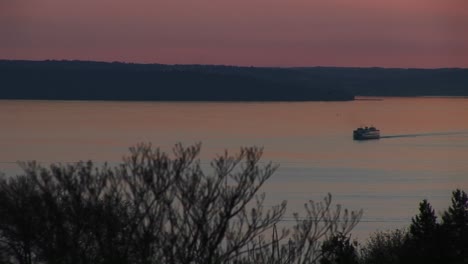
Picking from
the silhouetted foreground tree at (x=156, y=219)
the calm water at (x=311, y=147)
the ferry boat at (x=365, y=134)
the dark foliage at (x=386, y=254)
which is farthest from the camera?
the ferry boat at (x=365, y=134)

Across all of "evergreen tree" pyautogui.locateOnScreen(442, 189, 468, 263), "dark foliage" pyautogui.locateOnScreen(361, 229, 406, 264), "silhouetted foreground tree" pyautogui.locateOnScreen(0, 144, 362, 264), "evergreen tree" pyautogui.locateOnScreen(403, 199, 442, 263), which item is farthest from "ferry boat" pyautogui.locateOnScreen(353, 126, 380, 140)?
"silhouetted foreground tree" pyautogui.locateOnScreen(0, 144, 362, 264)

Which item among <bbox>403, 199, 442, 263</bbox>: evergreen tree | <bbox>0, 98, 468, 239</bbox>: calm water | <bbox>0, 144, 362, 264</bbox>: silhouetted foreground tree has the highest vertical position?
<bbox>0, 98, 468, 239</bbox>: calm water

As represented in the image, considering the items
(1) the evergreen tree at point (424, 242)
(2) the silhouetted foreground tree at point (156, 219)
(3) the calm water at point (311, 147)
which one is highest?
(3) the calm water at point (311, 147)

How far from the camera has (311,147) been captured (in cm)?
7438

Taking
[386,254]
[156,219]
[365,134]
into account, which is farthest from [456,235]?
[365,134]

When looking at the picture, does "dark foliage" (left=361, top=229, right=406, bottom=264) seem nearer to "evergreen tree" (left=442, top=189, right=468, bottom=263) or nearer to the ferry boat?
"evergreen tree" (left=442, top=189, right=468, bottom=263)

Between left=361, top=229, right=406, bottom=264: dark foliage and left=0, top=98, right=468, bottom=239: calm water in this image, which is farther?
left=0, top=98, right=468, bottom=239: calm water

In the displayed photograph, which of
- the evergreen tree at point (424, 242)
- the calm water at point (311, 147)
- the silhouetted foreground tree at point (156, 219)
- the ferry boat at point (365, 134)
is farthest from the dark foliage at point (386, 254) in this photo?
the ferry boat at point (365, 134)

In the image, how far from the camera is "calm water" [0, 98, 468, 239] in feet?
153

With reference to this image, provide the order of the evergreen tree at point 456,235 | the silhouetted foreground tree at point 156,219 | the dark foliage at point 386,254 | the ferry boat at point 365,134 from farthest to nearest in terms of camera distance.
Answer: the ferry boat at point 365,134, the dark foliage at point 386,254, the evergreen tree at point 456,235, the silhouetted foreground tree at point 156,219

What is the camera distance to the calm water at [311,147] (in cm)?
4669

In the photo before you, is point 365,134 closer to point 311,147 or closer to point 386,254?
point 311,147

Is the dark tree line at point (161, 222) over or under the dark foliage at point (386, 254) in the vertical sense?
under

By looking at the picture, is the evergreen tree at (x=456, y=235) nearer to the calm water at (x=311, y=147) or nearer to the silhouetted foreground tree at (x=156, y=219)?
the silhouetted foreground tree at (x=156, y=219)
